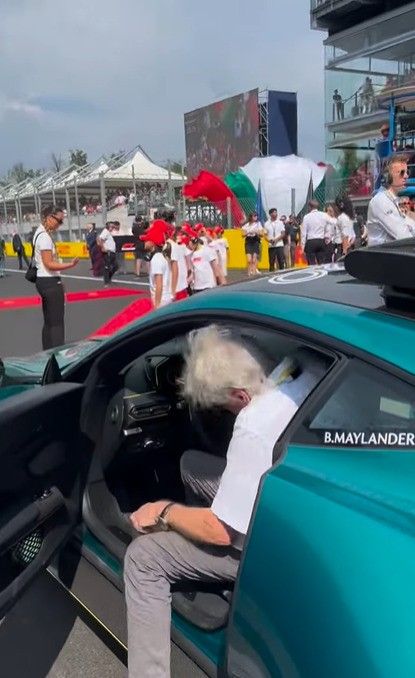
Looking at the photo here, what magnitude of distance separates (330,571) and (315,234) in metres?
11.6

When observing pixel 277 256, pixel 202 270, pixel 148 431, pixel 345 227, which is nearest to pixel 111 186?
pixel 277 256

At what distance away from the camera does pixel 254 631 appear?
1564 millimetres

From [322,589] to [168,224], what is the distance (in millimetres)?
7237

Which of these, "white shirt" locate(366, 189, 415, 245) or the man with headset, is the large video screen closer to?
the man with headset

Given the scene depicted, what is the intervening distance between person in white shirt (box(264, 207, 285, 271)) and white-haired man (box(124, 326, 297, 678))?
565 inches

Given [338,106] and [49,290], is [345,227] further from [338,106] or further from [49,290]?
[338,106]

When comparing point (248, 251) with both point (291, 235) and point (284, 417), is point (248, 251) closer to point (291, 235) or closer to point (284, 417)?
point (291, 235)

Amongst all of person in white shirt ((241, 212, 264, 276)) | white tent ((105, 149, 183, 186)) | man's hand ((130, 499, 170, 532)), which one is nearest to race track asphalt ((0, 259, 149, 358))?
person in white shirt ((241, 212, 264, 276))

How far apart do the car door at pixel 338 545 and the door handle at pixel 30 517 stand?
30.2 inches

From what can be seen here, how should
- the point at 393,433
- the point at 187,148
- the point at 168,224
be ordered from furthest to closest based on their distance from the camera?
the point at 187,148 < the point at 168,224 < the point at 393,433

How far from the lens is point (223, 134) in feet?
129

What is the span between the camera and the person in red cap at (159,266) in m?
7.62

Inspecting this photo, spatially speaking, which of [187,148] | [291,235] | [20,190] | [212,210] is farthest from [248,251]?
[20,190]

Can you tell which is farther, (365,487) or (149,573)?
(149,573)
